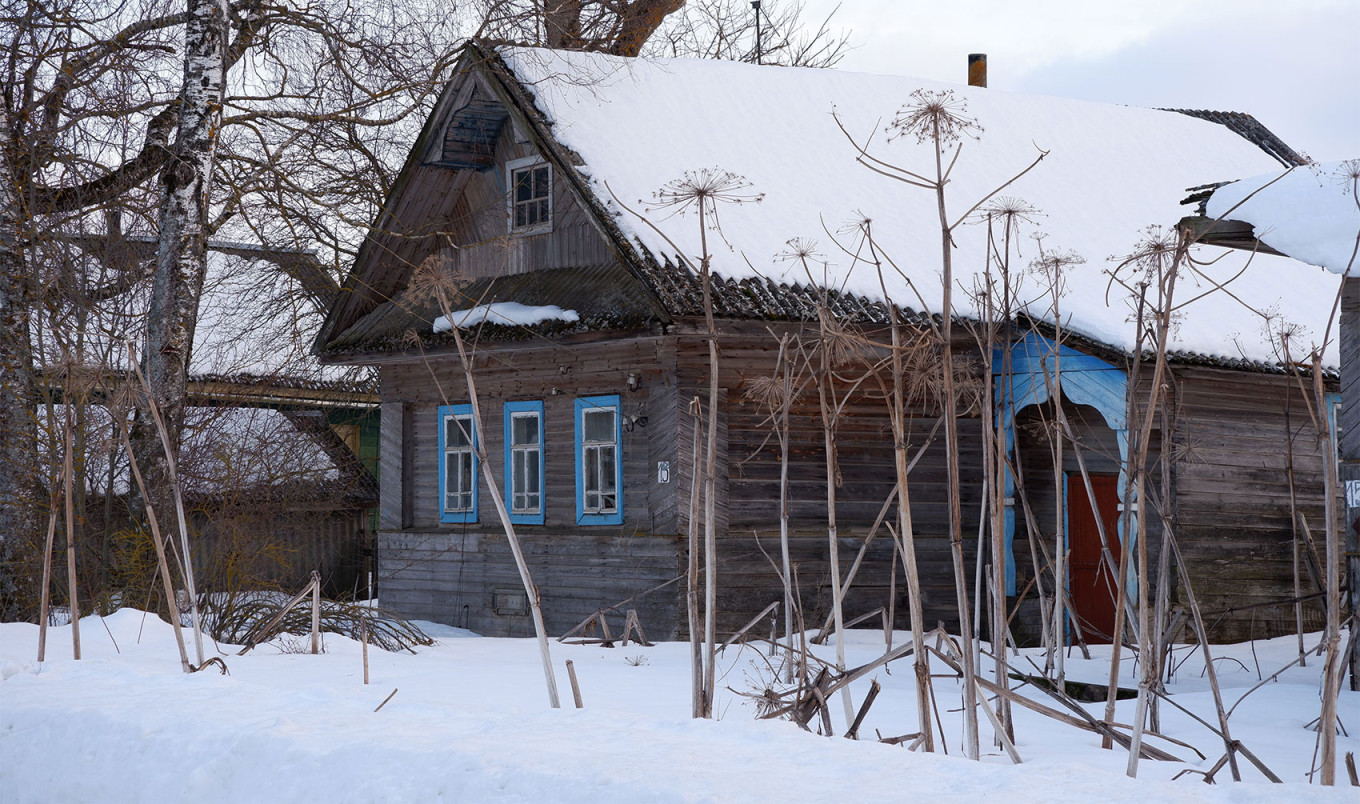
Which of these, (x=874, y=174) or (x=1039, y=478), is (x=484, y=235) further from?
(x=1039, y=478)

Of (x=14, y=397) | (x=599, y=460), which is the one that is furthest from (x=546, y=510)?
(x=14, y=397)

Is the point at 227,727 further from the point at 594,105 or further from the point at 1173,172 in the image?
the point at 1173,172

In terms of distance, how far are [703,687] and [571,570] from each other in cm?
711

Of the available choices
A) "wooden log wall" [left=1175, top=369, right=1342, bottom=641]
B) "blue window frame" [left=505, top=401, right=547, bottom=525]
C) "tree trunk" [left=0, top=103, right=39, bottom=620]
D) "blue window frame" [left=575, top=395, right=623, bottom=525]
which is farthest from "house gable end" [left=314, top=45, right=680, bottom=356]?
"wooden log wall" [left=1175, top=369, right=1342, bottom=641]

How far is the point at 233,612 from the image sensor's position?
9023 millimetres

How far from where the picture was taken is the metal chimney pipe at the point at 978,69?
19062 millimetres

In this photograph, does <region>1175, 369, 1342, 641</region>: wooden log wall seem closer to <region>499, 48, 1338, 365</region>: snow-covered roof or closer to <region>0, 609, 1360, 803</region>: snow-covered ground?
<region>499, 48, 1338, 365</region>: snow-covered roof

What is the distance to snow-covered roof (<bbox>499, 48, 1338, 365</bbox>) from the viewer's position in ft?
38.4

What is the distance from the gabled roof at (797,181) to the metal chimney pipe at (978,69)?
2.84 metres

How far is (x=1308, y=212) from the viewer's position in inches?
262

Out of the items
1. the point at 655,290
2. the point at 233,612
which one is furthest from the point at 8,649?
the point at 655,290

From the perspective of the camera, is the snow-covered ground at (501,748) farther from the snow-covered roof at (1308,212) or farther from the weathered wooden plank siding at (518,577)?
the weathered wooden plank siding at (518,577)

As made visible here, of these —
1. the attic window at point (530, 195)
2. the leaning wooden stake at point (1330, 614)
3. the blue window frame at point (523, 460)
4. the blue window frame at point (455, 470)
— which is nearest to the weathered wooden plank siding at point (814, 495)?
the blue window frame at point (523, 460)

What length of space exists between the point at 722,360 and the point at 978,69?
9.42m
